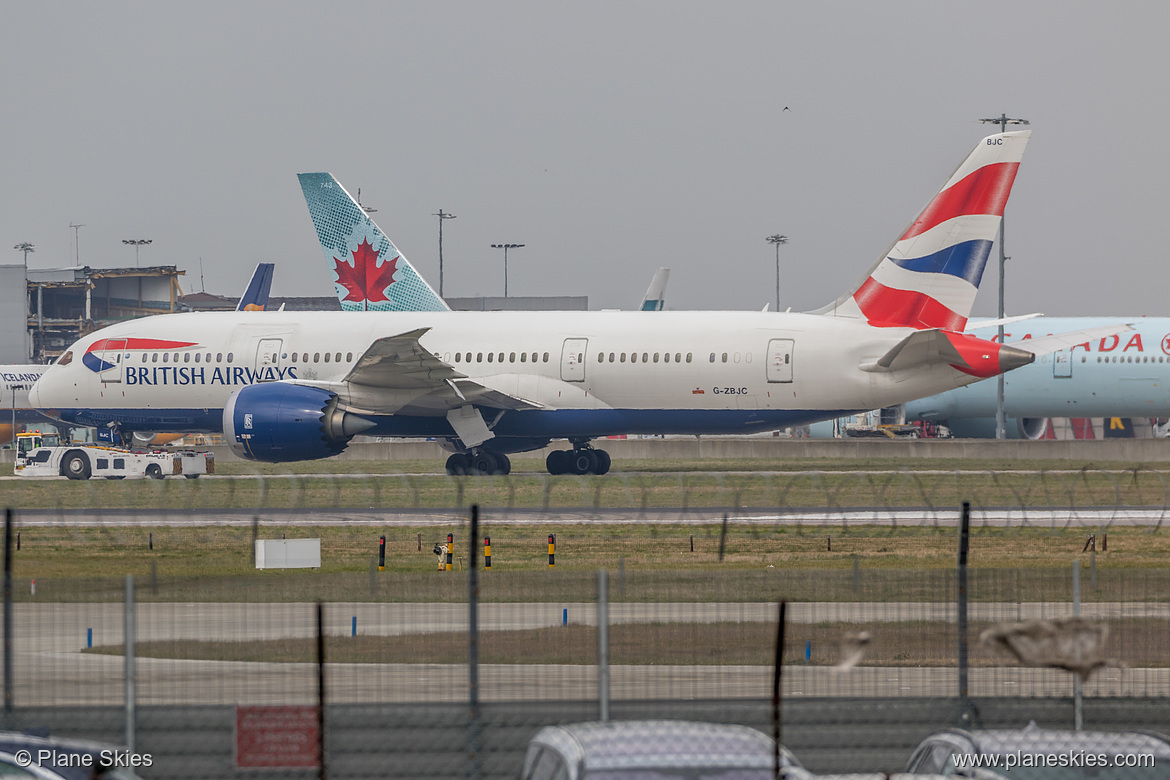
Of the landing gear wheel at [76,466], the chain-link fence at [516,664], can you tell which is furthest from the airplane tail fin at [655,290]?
the chain-link fence at [516,664]

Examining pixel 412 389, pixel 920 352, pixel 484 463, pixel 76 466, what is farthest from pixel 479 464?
pixel 76 466

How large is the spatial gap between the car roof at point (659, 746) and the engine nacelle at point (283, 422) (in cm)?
3200

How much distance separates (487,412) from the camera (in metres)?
41.9

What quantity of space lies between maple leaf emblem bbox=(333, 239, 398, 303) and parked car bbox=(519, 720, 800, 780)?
4451 cm

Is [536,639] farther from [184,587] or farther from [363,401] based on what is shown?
[363,401]

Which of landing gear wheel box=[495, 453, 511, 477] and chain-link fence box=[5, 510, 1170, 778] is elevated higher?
landing gear wheel box=[495, 453, 511, 477]

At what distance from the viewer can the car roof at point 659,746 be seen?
7.62m

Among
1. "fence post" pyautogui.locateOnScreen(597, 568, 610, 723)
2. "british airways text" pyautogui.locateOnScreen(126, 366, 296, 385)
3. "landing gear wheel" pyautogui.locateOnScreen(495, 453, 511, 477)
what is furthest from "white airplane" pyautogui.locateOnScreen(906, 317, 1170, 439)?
"fence post" pyautogui.locateOnScreen(597, 568, 610, 723)

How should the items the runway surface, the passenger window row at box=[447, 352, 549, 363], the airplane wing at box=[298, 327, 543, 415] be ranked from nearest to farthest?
the runway surface < the airplane wing at box=[298, 327, 543, 415] < the passenger window row at box=[447, 352, 549, 363]

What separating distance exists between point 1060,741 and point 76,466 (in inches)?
1748

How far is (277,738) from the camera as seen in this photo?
8977 millimetres

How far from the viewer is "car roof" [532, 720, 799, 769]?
762 centimetres

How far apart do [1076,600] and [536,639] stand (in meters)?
5.28

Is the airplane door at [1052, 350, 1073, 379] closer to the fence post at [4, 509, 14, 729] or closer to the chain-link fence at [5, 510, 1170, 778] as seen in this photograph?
the chain-link fence at [5, 510, 1170, 778]
